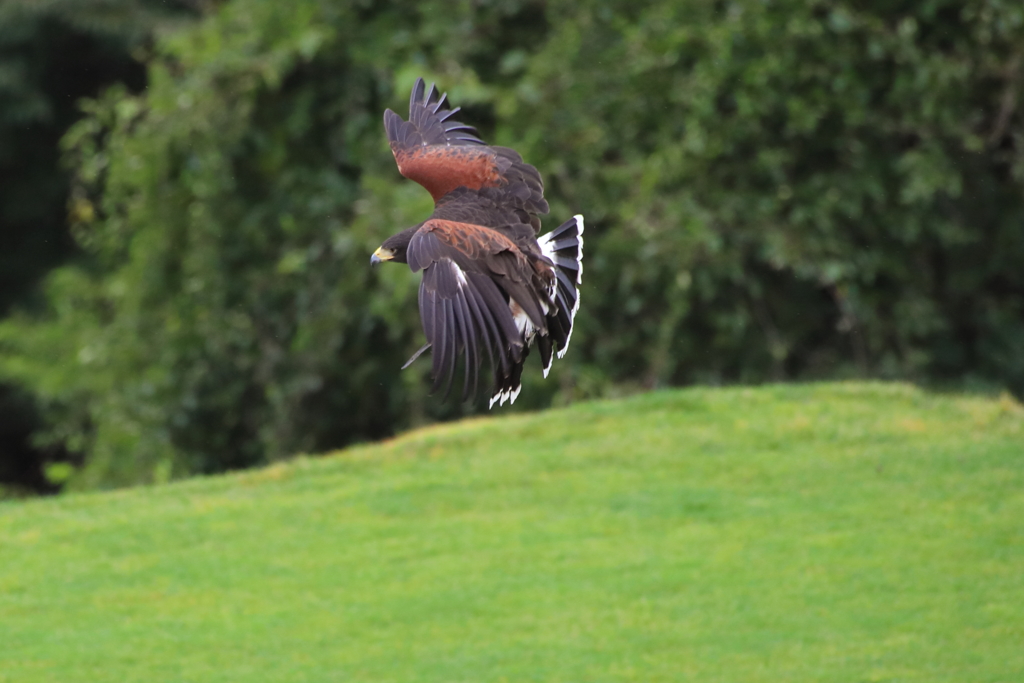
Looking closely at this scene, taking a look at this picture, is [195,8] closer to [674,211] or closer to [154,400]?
[154,400]

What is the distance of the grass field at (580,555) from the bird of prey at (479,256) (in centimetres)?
95

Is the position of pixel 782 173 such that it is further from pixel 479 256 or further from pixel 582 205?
pixel 479 256

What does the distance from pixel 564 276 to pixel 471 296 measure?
1.32 meters

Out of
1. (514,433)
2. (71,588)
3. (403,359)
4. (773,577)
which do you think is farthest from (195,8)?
(773,577)

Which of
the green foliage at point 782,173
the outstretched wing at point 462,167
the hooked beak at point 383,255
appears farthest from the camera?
the green foliage at point 782,173

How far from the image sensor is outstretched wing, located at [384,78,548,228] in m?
4.89

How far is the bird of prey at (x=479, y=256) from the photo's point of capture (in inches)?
146

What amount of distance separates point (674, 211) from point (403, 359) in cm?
215

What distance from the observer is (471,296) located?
378 cm

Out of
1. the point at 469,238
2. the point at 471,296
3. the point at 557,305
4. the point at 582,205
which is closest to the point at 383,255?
the point at 557,305

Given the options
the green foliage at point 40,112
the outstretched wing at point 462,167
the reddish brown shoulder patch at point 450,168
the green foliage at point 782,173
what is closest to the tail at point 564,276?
the outstretched wing at point 462,167

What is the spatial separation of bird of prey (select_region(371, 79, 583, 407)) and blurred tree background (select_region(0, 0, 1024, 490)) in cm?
227

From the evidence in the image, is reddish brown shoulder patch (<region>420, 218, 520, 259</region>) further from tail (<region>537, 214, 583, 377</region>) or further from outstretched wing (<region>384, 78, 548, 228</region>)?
outstretched wing (<region>384, 78, 548, 228</region>)

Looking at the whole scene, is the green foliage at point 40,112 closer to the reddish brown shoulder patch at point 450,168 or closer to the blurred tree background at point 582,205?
the blurred tree background at point 582,205
